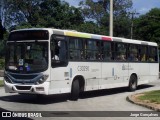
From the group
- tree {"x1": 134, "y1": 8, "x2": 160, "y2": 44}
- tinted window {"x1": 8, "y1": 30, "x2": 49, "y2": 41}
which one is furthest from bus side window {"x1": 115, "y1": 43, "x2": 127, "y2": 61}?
tree {"x1": 134, "y1": 8, "x2": 160, "y2": 44}

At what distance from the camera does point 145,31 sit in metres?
79.3

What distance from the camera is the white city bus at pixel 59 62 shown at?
16.5m

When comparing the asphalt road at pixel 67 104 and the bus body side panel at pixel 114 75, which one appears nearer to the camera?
the asphalt road at pixel 67 104

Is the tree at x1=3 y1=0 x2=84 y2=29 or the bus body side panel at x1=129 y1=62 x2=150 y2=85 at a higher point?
the tree at x1=3 y1=0 x2=84 y2=29

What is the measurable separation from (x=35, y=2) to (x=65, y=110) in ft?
164

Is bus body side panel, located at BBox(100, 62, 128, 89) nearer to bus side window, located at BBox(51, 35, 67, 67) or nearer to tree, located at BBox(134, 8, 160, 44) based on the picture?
bus side window, located at BBox(51, 35, 67, 67)

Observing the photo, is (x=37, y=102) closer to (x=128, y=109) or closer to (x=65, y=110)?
(x=65, y=110)

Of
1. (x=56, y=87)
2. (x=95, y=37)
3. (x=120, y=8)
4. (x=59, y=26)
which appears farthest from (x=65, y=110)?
(x=120, y=8)

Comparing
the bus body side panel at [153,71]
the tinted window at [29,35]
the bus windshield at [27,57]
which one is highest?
the tinted window at [29,35]

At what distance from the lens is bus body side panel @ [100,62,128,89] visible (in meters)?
20.5

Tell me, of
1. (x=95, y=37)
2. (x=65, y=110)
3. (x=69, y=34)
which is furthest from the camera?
(x=95, y=37)

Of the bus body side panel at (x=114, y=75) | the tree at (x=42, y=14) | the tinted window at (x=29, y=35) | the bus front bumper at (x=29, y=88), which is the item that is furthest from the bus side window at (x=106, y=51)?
the tree at (x=42, y=14)

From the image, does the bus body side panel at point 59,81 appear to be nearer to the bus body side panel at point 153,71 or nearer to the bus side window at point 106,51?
the bus side window at point 106,51

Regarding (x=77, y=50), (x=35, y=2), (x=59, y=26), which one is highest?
(x=35, y=2)
